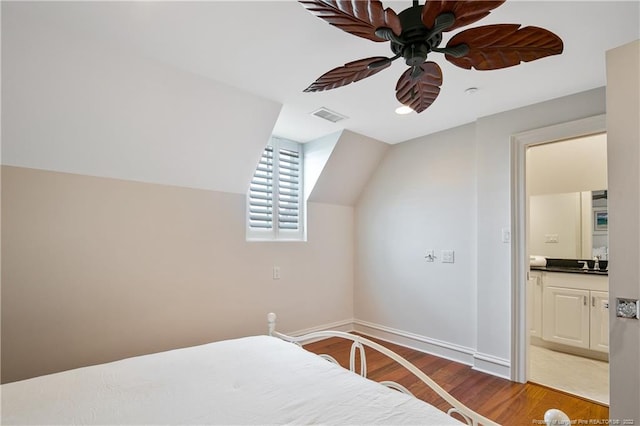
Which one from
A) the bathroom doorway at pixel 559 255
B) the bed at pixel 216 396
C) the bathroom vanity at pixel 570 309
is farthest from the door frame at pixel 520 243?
the bed at pixel 216 396

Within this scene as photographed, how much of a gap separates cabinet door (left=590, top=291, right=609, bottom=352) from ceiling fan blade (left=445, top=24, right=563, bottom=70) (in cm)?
302

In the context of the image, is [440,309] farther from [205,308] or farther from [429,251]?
[205,308]

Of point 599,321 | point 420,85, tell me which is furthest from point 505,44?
point 599,321

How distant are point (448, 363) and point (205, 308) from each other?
2.48 m

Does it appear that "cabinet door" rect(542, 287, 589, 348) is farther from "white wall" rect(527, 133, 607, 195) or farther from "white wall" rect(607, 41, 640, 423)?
"white wall" rect(607, 41, 640, 423)

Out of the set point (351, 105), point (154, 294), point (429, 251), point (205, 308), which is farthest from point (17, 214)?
point (429, 251)

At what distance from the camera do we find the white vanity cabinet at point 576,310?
319 centimetres

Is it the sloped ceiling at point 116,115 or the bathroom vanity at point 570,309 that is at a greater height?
the sloped ceiling at point 116,115

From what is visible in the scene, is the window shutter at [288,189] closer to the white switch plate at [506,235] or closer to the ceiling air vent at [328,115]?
the ceiling air vent at [328,115]

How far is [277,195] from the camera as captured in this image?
12.4 ft

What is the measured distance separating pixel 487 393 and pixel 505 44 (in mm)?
2596

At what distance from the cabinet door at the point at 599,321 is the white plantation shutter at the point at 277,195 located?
316 centimetres

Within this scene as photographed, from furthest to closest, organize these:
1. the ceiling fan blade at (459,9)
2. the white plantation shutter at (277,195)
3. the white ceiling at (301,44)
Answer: the white plantation shutter at (277,195) → the white ceiling at (301,44) → the ceiling fan blade at (459,9)

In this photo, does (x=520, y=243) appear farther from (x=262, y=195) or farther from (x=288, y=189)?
(x=262, y=195)
